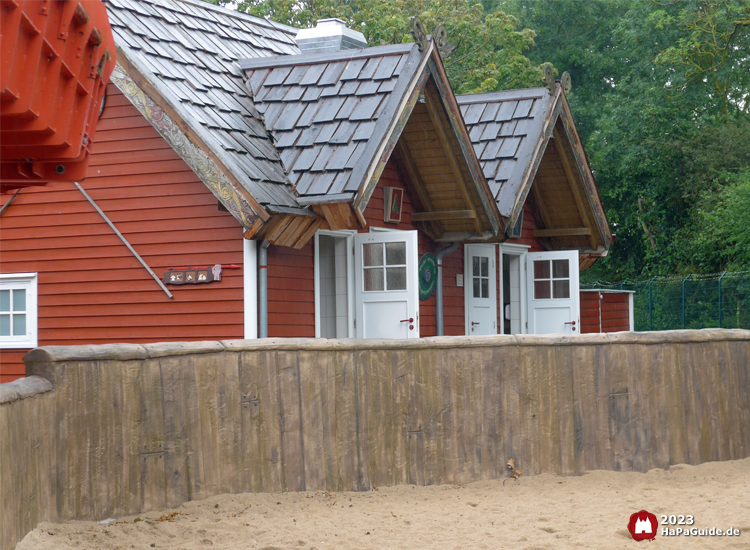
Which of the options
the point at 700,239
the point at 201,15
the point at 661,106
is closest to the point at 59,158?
the point at 201,15

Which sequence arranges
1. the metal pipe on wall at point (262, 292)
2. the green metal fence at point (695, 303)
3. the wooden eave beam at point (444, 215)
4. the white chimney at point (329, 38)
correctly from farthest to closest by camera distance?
1. the green metal fence at point (695, 303)
2. the white chimney at point (329, 38)
3. the wooden eave beam at point (444, 215)
4. the metal pipe on wall at point (262, 292)

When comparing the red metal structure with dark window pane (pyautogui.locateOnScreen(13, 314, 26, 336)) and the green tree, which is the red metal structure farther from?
the green tree

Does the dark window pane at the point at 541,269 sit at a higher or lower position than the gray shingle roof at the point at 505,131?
lower

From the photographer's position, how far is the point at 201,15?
480 inches

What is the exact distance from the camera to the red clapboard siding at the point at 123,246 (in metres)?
9.37

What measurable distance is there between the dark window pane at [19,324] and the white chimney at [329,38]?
5.83m

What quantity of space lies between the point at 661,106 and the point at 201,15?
63.9ft

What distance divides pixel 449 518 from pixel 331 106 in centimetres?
568

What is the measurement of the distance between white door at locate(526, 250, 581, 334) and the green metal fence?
291 inches

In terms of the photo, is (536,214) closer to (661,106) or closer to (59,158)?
(59,158)

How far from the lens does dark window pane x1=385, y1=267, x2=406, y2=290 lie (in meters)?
10.4

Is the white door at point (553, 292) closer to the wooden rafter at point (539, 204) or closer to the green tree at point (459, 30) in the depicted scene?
the wooden rafter at point (539, 204)

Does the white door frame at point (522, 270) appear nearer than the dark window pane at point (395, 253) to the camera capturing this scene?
No

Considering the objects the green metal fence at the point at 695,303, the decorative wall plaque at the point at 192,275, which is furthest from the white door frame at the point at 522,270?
the green metal fence at the point at 695,303
